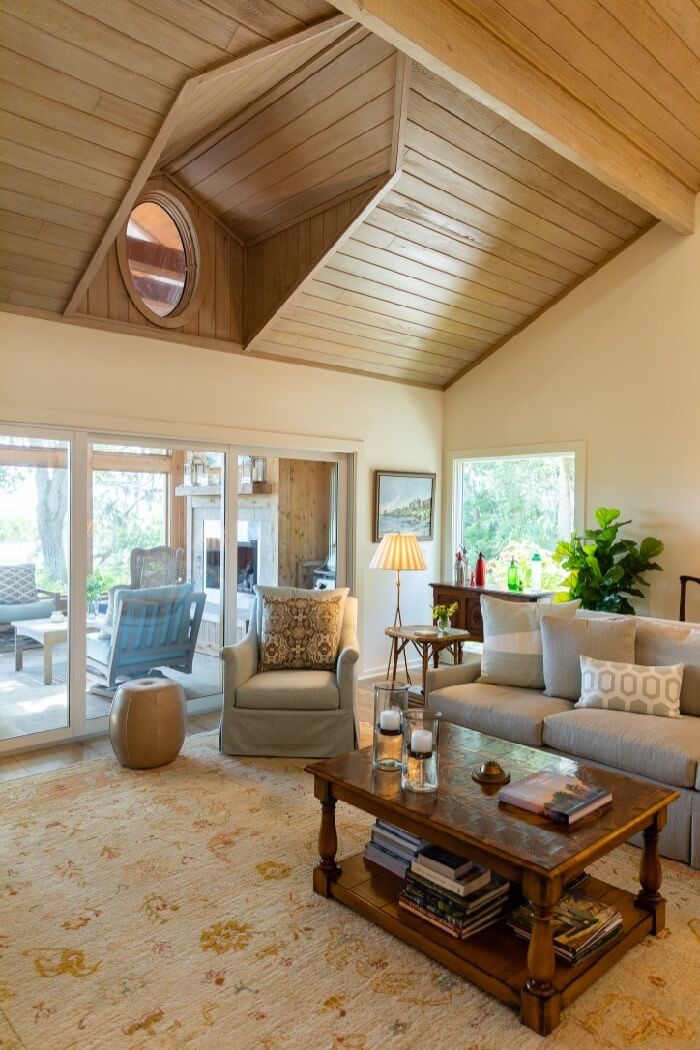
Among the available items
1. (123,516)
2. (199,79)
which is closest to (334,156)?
(199,79)

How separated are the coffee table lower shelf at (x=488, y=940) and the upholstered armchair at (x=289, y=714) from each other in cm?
134

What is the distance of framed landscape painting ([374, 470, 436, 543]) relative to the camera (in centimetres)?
610

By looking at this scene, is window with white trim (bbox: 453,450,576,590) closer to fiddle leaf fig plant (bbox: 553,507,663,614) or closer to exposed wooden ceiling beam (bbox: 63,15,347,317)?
fiddle leaf fig plant (bbox: 553,507,663,614)

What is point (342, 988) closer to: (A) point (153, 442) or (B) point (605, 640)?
(B) point (605, 640)

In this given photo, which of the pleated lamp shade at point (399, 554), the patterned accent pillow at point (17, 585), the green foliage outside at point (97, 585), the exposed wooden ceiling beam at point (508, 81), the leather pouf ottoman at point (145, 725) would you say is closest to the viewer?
the exposed wooden ceiling beam at point (508, 81)

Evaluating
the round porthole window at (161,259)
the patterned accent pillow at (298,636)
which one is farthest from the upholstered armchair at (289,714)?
the round porthole window at (161,259)

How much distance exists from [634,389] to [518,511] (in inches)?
55.3

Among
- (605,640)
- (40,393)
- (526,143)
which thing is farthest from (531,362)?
(40,393)

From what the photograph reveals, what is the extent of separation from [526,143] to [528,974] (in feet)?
13.6

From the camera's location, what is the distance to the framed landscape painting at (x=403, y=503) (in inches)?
240

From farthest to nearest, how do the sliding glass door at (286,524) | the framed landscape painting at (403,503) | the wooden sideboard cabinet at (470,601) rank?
1. the framed landscape painting at (403,503)
2. the wooden sideboard cabinet at (470,601)
3. the sliding glass door at (286,524)

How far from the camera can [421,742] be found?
8.18ft

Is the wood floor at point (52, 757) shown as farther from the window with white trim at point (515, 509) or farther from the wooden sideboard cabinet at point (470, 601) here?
the window with white trim at point (515, 509)

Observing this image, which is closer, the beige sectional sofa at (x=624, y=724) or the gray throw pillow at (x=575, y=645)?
the beige sectional sofa at (x=624, y=724)
